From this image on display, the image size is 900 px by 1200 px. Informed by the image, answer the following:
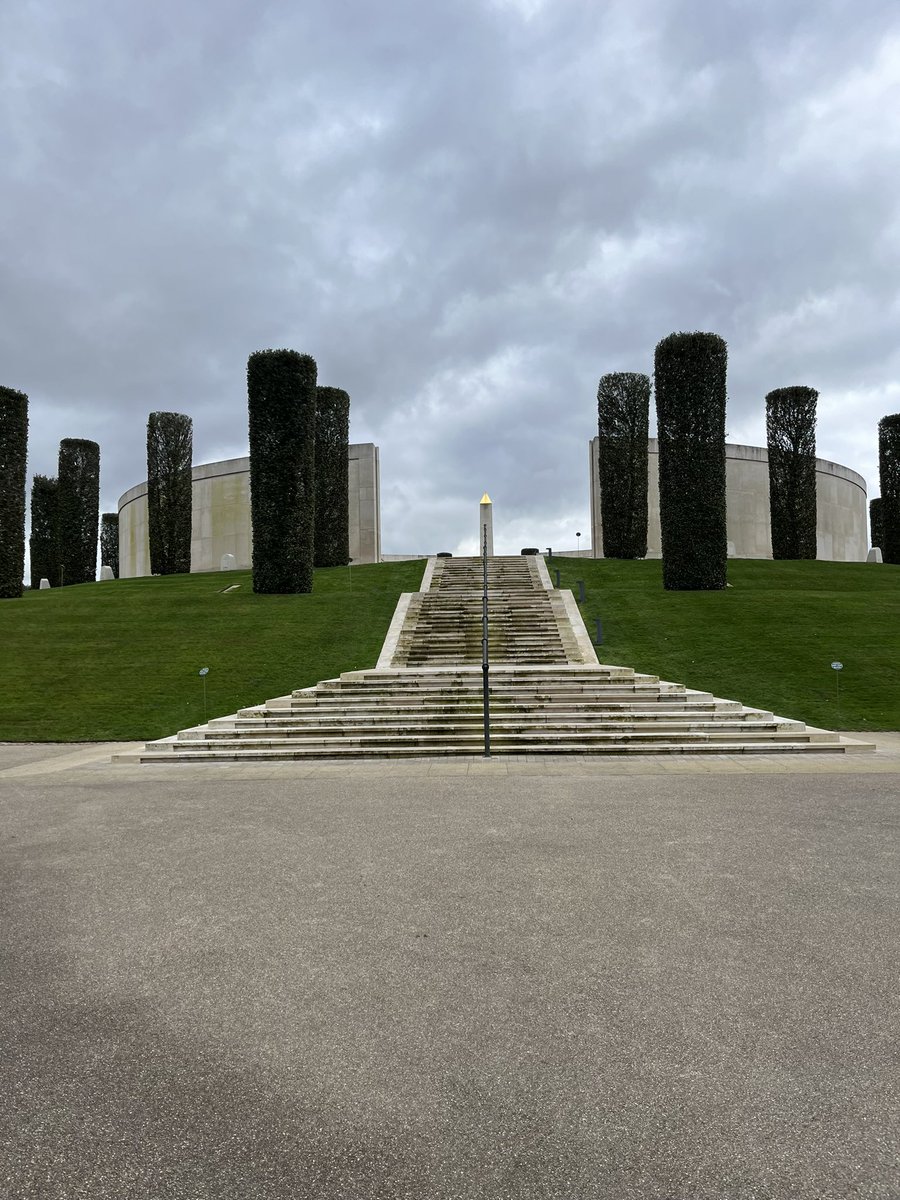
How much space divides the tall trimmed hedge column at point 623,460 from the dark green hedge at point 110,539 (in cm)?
4273

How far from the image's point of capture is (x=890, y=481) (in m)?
35.8

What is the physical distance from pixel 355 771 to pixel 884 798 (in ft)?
20.4

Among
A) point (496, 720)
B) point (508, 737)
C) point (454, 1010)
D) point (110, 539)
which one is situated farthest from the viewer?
point (110, 539)

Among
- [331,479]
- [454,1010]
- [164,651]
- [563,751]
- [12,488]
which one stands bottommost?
[563,751]

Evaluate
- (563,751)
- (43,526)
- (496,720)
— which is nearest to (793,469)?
(496,720)

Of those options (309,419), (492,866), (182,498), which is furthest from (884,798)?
(182,498)

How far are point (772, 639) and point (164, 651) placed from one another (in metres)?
14.9

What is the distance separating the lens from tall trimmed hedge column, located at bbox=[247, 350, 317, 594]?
82.1ft

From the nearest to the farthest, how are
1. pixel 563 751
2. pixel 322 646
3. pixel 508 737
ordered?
pixel 563 751
pixel 508 737
pixel 322 646

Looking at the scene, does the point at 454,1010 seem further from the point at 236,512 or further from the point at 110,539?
the point at 110,539

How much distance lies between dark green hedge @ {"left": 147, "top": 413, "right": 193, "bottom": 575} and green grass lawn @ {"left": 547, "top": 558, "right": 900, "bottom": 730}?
836 inches

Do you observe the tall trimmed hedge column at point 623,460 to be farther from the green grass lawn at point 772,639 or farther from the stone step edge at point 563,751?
the stone step edge at point 563,751

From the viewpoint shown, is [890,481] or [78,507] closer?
[890,481]

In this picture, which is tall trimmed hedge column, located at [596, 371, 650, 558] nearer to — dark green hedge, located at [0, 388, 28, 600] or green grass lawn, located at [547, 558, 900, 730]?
green grass lawn, located at [547, 558, 900, 730]
